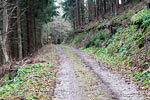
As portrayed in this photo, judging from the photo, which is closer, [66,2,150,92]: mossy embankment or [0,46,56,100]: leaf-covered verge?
[0,46,56,100]: leaf-covered verge

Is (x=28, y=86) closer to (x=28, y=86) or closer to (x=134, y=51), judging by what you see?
(x=28, y=86)

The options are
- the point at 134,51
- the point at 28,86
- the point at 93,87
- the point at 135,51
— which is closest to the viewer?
the point at 28,86

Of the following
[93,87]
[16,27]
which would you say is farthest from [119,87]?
[16,27]

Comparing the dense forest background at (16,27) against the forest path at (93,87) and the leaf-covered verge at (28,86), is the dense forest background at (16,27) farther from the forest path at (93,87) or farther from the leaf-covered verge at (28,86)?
the forest path at (93,87)

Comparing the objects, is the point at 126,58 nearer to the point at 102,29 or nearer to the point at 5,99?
the point at 5,99

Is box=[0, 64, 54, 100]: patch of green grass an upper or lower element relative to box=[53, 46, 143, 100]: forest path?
upper

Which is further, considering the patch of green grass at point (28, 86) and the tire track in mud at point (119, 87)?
the tire track in mud at point (119, 87)

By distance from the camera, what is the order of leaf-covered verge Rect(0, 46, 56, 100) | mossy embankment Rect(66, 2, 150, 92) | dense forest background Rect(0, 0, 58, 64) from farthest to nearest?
dense forest background Rect(0, 0, 58, 64), mossy embankment Rect(66, 2, 150, 92), leaf-covered verge Rect(0, 46, 56, 100)

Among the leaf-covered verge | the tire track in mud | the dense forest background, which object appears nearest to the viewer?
the leaf-covered verge

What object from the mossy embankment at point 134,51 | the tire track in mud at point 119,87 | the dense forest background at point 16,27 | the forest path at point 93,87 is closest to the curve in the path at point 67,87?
the forest path at point 93,87

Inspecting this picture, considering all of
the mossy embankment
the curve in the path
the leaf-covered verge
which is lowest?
the curve in the path

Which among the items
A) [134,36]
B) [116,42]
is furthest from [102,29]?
[134,36]

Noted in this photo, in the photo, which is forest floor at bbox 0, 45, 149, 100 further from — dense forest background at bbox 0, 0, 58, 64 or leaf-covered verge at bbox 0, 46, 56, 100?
dense forest background at bbox 0, 0, 58, 64

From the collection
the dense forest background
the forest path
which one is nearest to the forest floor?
the forest path
